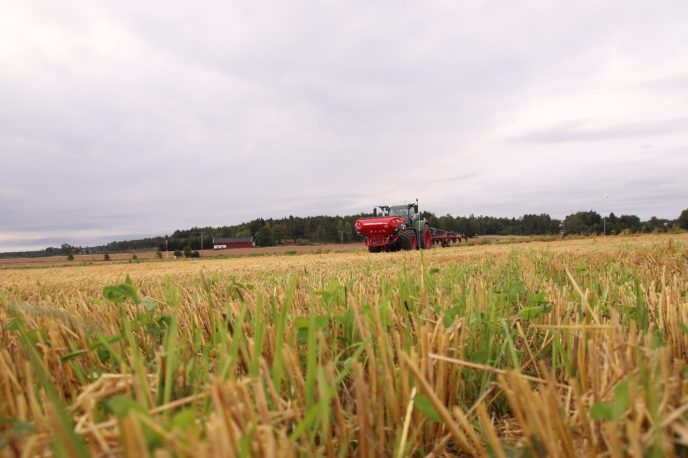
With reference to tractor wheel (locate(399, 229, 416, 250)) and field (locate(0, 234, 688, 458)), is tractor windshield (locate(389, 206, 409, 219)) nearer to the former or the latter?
tractor wheel (locate(399, 229, 416, 250))

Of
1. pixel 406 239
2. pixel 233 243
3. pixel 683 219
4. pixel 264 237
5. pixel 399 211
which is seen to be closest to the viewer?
pixel 406 239

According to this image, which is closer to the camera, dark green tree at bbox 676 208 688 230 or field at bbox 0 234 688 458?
field at bbox 0 234 688 458

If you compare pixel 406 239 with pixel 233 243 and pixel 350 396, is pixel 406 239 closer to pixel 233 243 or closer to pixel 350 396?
pixel 350 396

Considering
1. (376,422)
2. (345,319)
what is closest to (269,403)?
(376,422)

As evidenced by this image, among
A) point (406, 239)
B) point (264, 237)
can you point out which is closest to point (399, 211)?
point (406, 239)

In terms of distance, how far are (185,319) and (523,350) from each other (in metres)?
1.38

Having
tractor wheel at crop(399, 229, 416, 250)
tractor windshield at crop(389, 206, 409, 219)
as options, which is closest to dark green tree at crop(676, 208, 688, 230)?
tractor windshield at crop(389, 206, 409, 219)

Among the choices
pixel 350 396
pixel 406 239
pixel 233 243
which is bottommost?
pixel 350 396

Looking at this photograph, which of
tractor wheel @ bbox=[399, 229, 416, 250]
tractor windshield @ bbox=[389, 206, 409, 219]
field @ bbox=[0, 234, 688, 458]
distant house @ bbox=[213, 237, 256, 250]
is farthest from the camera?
distant house @ bbox=[213, 237, 256, 250]

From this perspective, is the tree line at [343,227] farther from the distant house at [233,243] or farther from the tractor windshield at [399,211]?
the tractor windshield at [399,211]

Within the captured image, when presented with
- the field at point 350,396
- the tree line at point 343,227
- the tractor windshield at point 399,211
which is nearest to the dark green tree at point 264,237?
the tree line at point 343,227

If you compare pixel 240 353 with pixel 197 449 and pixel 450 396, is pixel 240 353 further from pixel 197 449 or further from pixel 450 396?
pixel 197 449

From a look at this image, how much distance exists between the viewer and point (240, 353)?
4.08ft

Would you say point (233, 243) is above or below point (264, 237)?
below
